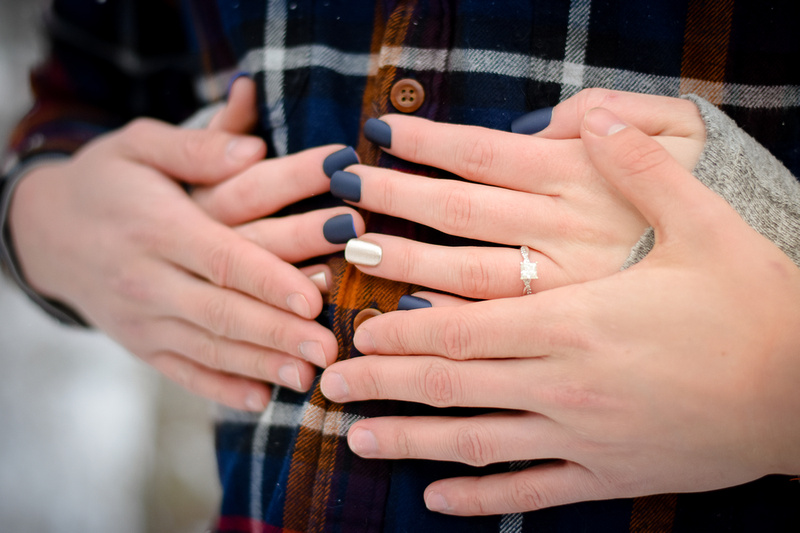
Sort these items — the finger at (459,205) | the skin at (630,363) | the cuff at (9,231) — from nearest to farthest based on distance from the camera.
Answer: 1. the skin at (630,363)
2. the finger at (459,205)
3. the cuff at (9,231)

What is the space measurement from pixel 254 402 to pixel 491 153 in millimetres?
541

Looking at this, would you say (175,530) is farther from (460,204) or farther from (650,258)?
(650,258)

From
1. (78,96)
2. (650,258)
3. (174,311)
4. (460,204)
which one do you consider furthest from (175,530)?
(650,258)

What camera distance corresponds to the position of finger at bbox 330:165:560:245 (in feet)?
1.87

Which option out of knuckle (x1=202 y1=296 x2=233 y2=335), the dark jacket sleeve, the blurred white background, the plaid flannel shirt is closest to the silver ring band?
the plaid flannel shirt

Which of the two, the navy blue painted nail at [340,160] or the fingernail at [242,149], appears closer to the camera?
the navy blue painted nail at [340,160]

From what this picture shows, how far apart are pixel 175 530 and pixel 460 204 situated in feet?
5.50

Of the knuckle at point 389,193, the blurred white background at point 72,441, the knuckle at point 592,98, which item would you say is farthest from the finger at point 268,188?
the blurred white background at point 72,441

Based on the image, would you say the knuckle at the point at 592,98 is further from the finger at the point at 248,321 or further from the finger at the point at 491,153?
the finger at the point at 248,321

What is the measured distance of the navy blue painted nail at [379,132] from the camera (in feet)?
2.02

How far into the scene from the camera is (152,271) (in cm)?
77

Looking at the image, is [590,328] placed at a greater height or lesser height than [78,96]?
lesser

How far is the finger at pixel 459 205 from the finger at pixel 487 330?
9cm

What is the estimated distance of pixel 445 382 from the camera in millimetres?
554
